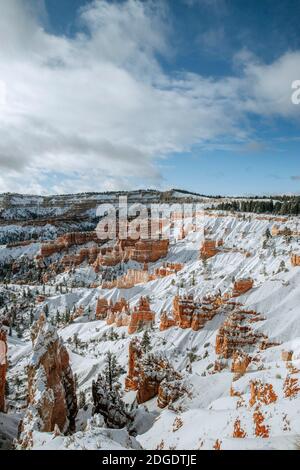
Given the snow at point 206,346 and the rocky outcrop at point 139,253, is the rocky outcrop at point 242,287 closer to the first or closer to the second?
the snow at point 206,346

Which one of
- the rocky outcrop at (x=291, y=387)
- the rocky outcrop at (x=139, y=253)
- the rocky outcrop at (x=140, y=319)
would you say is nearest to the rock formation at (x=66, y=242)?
the rocky outcrop at (x=139, y=253)

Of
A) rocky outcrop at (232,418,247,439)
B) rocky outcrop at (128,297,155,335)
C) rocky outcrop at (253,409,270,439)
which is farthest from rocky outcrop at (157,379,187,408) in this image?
rocky outcrop at (128,297,155,335)

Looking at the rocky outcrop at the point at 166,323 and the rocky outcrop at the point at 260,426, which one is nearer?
the rocky outcrop at the point at 260,426

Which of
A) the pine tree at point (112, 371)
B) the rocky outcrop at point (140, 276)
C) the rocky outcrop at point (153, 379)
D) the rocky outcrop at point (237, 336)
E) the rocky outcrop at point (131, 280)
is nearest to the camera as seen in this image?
the rocky outcrop at point (153, 379)

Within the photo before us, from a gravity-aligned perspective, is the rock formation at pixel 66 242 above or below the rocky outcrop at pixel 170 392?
above

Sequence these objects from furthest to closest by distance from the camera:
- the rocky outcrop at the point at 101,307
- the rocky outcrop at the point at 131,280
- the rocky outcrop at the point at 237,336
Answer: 1. the rocky outcrop at the point at 131,280
2. the rocky outcrop at the point at 101,307
3. the rocky outcrop at the point at 237,336

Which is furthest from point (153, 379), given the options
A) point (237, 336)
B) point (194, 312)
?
point (194, 312)

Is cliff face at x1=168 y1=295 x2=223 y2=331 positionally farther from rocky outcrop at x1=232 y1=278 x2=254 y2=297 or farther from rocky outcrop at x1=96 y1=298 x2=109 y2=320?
rocky outcrop at x1=96 y1=298 x2=109 y2=320

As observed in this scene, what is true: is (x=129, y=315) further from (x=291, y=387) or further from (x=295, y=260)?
(x=291, y=387)
